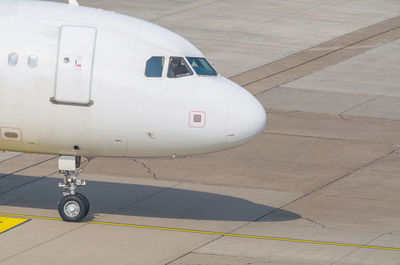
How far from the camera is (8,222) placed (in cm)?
2502

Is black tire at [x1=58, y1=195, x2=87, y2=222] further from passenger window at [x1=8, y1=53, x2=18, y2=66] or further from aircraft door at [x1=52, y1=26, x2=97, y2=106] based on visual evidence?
passenger window at [x1=8, y1=53, x2=18, y2=66]

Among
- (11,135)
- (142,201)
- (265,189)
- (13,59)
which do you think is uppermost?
(13,59)

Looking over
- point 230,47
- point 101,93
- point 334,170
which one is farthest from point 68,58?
point 230,47

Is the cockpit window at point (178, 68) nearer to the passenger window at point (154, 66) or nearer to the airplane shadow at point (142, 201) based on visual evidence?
the passenger window at point (154, 66)

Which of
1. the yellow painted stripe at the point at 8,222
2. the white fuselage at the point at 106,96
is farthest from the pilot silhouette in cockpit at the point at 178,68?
the yellow painted stripe at the point at 8,222

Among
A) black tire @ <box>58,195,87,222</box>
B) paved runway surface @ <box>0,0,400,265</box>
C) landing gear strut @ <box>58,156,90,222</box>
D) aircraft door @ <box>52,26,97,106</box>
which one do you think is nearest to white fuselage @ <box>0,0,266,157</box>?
aircraft door @ <box>52,26,97,106</box>

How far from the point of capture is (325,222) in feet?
83.5

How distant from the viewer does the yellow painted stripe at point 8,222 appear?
80.7ft

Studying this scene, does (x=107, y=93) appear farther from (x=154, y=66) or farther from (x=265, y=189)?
(x=265, y=189)

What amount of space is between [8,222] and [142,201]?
138 inches

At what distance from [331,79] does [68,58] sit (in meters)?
18.1

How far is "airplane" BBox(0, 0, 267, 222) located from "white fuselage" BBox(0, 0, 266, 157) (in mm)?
21

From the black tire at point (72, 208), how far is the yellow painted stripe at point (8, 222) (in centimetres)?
92

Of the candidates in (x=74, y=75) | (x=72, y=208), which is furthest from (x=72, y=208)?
(x=74, y=75)
